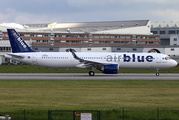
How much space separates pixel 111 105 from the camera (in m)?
21.4

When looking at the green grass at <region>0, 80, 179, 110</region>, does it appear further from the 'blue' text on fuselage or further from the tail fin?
the tail fin

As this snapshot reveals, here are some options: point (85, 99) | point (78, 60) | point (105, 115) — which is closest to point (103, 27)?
point (78, 60)

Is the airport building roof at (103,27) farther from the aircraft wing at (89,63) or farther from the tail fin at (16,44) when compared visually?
the aircraft wing at (89,63)

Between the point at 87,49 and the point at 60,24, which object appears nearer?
the point at 87,49

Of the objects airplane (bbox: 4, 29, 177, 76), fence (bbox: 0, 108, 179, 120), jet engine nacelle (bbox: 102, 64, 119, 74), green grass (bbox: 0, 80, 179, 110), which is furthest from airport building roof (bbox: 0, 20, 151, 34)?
fence (bbox: 0, 108, 179, 120)

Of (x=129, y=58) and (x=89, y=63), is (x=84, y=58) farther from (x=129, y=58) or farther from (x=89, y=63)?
(x=129, y=58)

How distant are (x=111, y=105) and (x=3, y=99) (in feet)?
31.0

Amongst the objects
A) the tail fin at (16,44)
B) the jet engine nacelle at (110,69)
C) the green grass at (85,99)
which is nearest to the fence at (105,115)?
the green grass at (85,99)

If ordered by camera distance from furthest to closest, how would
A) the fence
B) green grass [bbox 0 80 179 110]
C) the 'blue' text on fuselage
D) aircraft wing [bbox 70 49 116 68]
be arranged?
the 'blue' text on fuselage, aircraft wing [bbox 70 49 116 68], green grass [bbox 0 80 179 110], the fence

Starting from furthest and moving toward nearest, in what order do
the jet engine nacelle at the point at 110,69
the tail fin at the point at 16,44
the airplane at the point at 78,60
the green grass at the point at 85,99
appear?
the tail fin at the point at 16,44 → the airplane at the point at 78,60 → the jet engine nacelle at the point at 110,69 → the green grass at the point at 85,99

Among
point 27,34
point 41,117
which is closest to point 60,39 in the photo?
point 27,34

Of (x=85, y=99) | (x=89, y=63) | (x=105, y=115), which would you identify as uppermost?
(x=89, y=63)

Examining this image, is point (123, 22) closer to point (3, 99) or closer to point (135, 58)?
point (135, 58)

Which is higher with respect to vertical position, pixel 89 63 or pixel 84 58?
pixel 84 58
